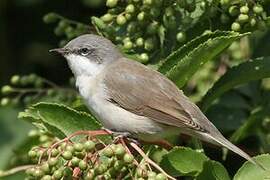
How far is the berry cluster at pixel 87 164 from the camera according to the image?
3508mm

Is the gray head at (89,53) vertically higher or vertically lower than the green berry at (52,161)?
higher

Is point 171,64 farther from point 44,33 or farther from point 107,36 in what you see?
point 44,33

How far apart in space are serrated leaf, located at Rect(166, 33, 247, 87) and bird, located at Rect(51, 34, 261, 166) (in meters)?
0.13

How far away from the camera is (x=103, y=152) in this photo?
11.7 feet

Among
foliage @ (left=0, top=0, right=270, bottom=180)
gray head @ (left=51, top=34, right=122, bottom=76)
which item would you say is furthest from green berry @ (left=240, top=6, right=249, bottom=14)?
gray head @ (left=51, top=34, right=122, bottom=76)

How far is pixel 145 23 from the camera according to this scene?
4.09 meters

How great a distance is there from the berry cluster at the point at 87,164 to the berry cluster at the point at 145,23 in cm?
76

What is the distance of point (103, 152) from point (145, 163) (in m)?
0.20

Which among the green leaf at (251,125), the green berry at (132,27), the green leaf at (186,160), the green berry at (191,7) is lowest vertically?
the green leaf at (251,125)

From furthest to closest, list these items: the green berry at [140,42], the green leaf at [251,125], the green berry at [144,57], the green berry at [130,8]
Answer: the green leaf at [251,125] → the green berry at [144,57] → the green berry at [140,42] → the green berry at [130,8]

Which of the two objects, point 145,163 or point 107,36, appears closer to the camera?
point 145,163

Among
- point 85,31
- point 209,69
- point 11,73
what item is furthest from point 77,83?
point 11,73

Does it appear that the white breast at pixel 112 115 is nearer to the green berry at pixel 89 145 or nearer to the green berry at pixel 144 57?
the green berry at pixel 144 57

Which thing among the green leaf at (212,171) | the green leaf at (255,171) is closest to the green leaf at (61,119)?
the green leaf at (212,171)
